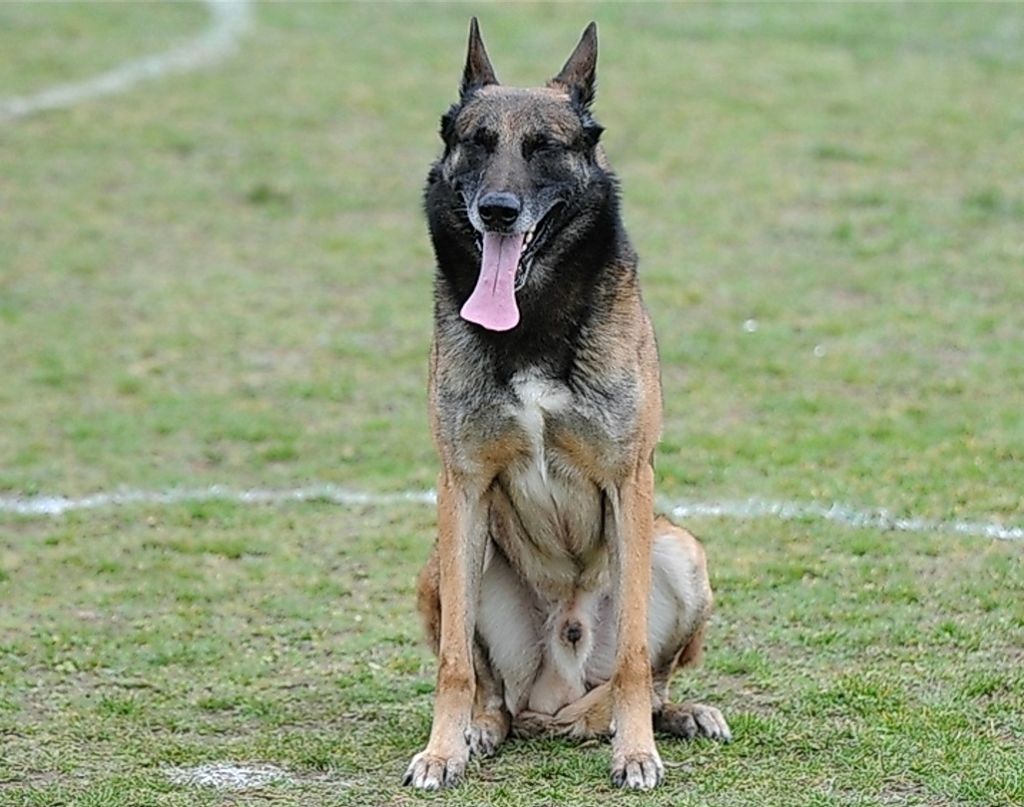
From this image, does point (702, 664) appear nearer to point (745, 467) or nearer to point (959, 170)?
point (745, 467)

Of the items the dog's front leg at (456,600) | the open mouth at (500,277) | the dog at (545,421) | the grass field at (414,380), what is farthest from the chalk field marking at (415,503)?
the open mouth at (500,277)

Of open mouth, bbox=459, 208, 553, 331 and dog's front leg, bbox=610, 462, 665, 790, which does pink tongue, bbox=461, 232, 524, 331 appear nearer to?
open mouth, bbox=459, 208, 553, 331

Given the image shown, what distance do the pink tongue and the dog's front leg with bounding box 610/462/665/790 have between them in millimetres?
700

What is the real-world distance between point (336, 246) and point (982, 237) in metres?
5.14

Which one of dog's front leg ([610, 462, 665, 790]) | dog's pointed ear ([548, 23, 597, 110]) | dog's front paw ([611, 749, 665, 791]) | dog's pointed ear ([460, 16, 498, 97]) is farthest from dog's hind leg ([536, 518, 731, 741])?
dog's pointed ear ([460, 16, 498, 97])

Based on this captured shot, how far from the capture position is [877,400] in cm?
1110

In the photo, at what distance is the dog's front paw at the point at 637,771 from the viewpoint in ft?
19.5

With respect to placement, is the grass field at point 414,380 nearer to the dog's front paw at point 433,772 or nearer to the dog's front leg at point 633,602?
the dog's front paw at point 433,772

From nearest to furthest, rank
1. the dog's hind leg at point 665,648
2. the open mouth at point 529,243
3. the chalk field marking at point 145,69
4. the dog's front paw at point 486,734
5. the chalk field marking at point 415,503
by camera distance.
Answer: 1. the open mouth at point 529,243
2. the dog's front paw at point 486,734
3. the dog's hind leg at point 665,648
4. the chalk field marking at point 415,503
5. the chalk field marking at point 145,69

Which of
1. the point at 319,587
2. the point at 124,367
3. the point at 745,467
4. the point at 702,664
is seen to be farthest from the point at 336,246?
the point at 702,664

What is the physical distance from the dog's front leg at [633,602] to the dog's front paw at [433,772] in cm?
53

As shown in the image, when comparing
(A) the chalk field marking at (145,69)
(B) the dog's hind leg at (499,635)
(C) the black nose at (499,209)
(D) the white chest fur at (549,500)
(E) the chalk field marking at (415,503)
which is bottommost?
(E) the chalk field marking at (415,503)

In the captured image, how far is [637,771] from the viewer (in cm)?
598

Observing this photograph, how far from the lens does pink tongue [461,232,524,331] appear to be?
20.0ft
